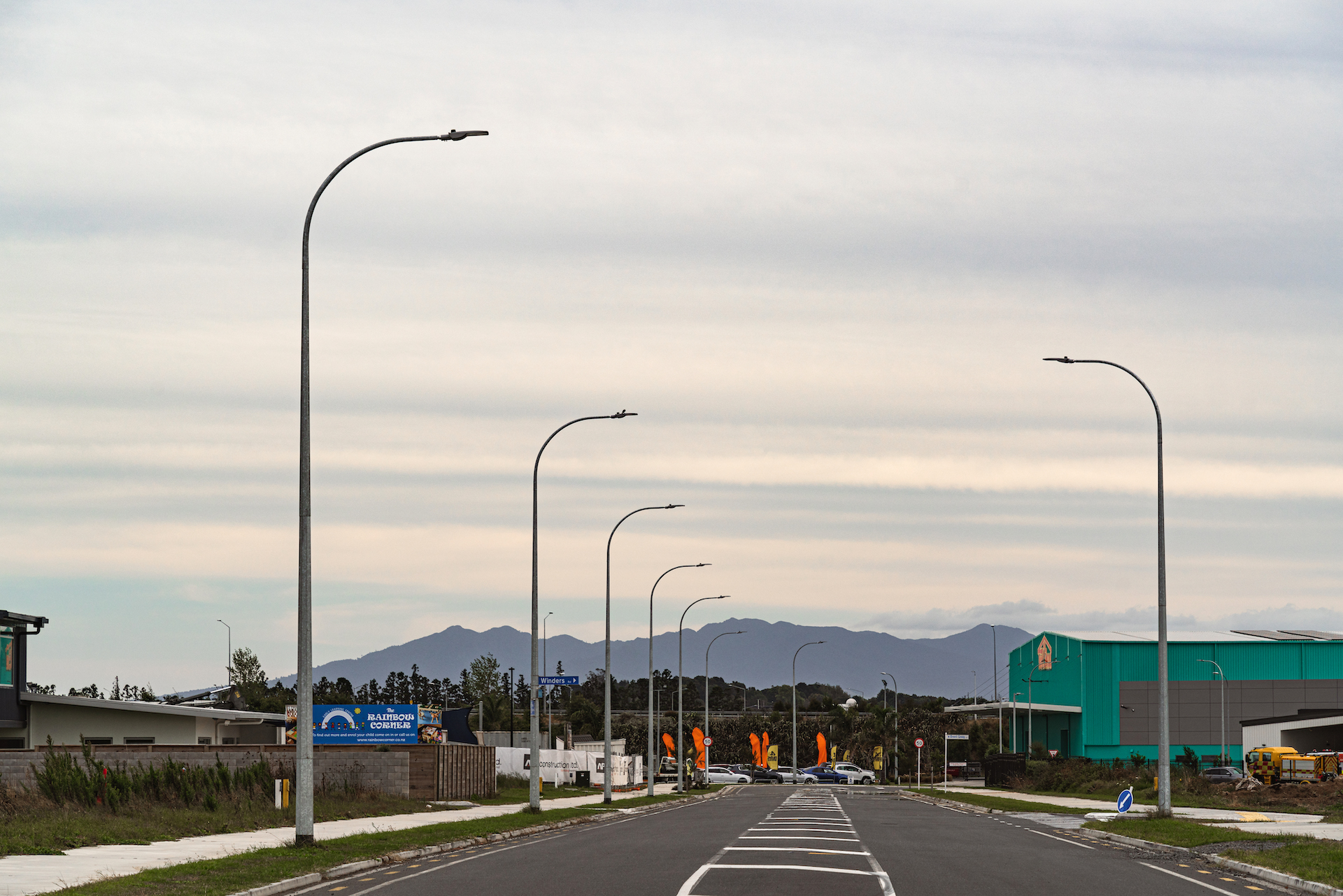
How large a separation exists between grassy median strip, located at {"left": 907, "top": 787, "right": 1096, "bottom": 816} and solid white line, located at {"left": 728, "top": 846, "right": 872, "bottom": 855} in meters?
18.4

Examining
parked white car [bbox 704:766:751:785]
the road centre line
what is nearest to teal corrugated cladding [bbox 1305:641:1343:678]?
parked white car [bbox 704:766:751:785]

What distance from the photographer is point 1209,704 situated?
9969cm

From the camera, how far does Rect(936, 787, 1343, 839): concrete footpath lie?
1152 inches

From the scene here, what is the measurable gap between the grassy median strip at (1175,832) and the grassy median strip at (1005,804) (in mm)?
7680

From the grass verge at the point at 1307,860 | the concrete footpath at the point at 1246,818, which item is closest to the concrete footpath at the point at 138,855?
the grass verge at the point at 1307,860

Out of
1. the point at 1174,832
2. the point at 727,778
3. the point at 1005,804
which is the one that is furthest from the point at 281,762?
the point at 727,778

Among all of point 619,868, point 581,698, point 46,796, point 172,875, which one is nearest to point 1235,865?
point 619,868

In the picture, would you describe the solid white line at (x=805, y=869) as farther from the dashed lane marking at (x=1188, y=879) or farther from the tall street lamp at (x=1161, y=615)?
the tall street lamp at (x=1161, y=615)

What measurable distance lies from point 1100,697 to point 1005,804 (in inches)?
2153

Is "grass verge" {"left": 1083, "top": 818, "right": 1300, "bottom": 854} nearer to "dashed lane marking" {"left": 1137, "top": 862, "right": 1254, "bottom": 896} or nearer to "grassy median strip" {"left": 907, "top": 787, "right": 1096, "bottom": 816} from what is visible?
"dashed lane marking" {"left": 1137, "top": 862, "right": 1254, "bottom": 896}

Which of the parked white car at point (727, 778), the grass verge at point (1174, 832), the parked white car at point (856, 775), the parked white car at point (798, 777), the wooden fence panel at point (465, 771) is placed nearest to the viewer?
the grass verge at point (1174, 832)

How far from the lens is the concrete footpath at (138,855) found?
1745cm

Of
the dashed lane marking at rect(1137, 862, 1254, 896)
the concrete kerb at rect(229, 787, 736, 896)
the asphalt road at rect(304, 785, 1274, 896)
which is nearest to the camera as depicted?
the asphalt road at rect(304, 785, 1274, 896)

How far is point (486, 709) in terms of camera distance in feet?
415
